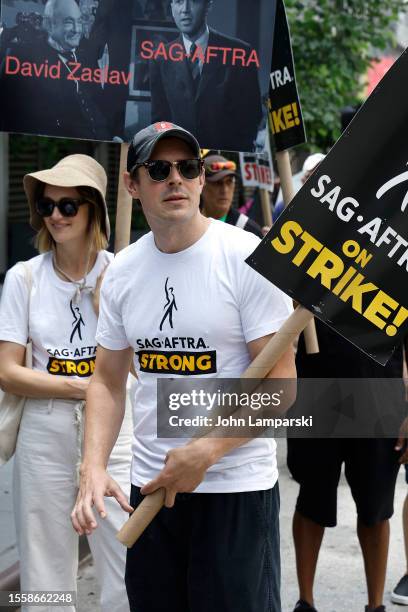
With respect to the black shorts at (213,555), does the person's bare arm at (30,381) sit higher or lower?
higher

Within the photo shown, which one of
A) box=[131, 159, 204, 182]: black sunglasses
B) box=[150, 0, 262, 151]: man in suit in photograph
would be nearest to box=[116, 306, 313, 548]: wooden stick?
box=[131, 159, 204, 182]: black sunglasses

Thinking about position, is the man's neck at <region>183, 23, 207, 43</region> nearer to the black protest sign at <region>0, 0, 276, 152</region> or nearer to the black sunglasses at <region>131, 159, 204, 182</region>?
the black protest sign at <region>0, 0, 276, 152</region>

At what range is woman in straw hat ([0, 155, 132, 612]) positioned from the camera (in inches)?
148

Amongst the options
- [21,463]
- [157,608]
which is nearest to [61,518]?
[21,463]

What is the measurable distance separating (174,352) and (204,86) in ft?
5.00

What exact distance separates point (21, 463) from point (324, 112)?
8635 millimetres

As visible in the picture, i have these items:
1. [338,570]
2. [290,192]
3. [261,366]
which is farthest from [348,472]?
[261,366]

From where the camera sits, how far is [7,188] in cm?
1623

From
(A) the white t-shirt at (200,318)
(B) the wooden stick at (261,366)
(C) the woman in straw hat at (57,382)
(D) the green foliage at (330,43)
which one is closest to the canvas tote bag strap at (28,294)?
(C) the woman in straw hat at (57,382)

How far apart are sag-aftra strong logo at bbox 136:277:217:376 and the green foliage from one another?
901cm

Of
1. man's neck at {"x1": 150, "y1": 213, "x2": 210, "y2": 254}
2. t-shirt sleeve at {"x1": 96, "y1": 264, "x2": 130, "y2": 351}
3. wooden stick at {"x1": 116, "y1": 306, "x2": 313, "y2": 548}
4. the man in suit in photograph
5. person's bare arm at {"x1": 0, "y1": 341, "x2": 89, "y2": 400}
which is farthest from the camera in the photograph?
the man in suit in photograph

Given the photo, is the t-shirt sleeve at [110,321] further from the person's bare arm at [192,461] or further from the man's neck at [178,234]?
the person's bare arm at [192,461]

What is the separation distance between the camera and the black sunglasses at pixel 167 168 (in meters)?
2.80

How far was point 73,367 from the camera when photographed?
3771 millimetres
